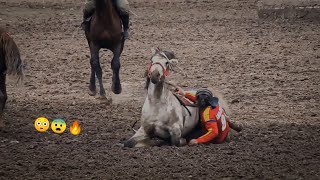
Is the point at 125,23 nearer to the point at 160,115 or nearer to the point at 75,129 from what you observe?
the point at 75,129

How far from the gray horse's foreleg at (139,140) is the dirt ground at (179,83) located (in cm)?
13

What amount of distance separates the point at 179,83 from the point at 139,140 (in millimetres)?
4597

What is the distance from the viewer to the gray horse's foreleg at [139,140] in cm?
929

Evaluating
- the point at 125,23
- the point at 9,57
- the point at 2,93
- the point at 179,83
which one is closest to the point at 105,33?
the point at 125,23

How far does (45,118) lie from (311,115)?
12.9ft

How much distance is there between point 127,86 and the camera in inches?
541

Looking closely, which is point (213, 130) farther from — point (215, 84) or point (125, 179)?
point (215, 84)

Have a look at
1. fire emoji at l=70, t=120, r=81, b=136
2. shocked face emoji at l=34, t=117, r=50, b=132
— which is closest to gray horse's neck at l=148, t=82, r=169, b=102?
fire emoji at l=70, t=120, r=81, b=136

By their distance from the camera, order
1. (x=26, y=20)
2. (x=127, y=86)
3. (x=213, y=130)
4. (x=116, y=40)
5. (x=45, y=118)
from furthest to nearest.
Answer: (x=26, y=20) < (x=127, y=86) < (x=116, y=40) < (x=45, y=118) < (x=213, y=130)

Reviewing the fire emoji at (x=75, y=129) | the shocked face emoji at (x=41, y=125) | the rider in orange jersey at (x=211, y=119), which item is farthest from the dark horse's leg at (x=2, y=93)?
the rider in orange jersey at (x=211, y=119)

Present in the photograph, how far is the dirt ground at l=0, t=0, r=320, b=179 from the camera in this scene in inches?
336

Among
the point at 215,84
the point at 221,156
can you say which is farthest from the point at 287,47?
the point at 221,156

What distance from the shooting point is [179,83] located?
45.2 feet

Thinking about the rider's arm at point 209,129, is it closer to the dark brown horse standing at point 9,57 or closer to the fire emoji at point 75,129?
the fire emoji at point 75,129
